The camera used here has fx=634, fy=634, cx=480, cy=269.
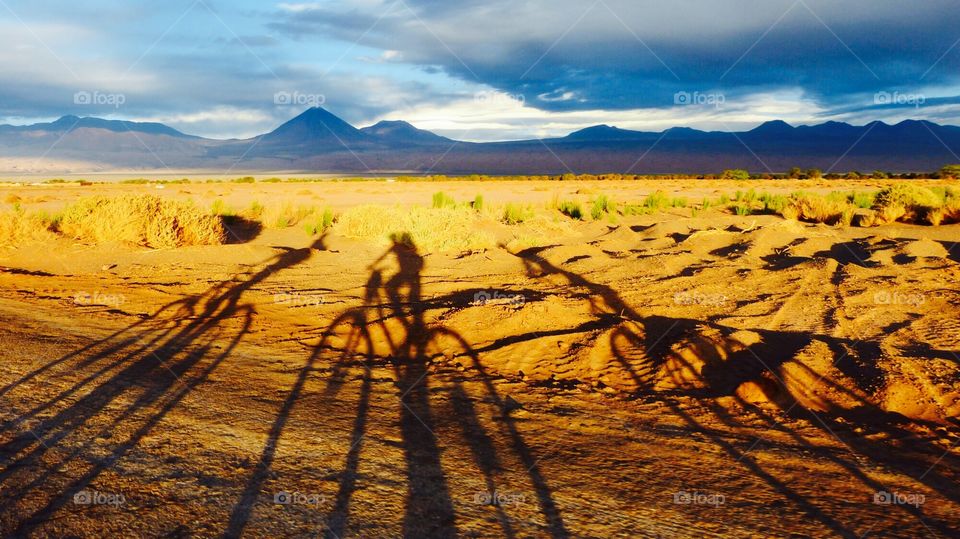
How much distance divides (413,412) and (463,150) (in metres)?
123

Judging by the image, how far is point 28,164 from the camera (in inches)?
4961

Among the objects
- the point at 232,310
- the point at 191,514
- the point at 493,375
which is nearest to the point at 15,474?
the point at 191,514

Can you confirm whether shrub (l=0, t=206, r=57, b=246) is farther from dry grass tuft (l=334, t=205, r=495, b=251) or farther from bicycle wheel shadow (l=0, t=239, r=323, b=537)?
bicycle wheel shadow (l=0, t=239, r=323, b=537)

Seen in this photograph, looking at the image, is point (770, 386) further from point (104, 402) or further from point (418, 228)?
point (418, 228)

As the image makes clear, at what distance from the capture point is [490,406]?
207 inches

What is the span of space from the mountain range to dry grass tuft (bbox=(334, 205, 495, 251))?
81.3 metres

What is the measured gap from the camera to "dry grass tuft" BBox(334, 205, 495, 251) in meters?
14.8

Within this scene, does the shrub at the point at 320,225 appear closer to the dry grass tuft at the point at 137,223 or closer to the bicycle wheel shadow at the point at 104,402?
the dry grass tuft at the point at 137,223

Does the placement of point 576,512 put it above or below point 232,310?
below

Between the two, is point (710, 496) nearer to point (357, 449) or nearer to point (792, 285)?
point (357, 449)

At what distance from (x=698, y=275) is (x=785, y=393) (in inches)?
204

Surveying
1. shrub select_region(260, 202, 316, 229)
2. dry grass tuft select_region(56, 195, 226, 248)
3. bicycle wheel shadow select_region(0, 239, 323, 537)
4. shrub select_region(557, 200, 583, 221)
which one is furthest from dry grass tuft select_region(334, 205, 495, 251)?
bicycle wheel shadow select_region(0, 239, 323, 537)

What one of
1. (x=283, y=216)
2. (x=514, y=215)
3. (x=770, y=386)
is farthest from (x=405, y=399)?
(x=283, y=216)

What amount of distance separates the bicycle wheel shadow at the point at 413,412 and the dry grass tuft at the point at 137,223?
693cm
